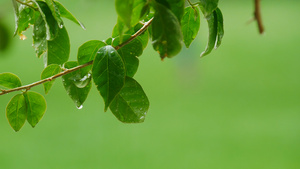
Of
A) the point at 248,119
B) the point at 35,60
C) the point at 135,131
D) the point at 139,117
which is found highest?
the point at 139,117

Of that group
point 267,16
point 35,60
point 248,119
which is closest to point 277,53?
point 267,16

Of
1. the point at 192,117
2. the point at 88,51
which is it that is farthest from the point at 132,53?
the point at 192,117

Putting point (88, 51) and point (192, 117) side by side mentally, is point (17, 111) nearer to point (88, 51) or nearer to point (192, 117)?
point (88, 51)

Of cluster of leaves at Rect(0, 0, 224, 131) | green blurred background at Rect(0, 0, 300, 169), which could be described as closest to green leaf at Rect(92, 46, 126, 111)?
cluster of leaves at Rect(0, 0, 224, 131)

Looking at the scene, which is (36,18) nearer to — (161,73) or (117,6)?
(117,6)

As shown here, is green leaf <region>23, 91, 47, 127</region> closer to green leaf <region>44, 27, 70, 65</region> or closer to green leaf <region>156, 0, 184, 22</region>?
green leaf <region>44, 27, 70, 65</region>

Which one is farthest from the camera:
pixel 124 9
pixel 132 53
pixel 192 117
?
pixel 192 117

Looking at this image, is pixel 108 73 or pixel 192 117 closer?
pixel 108 73
